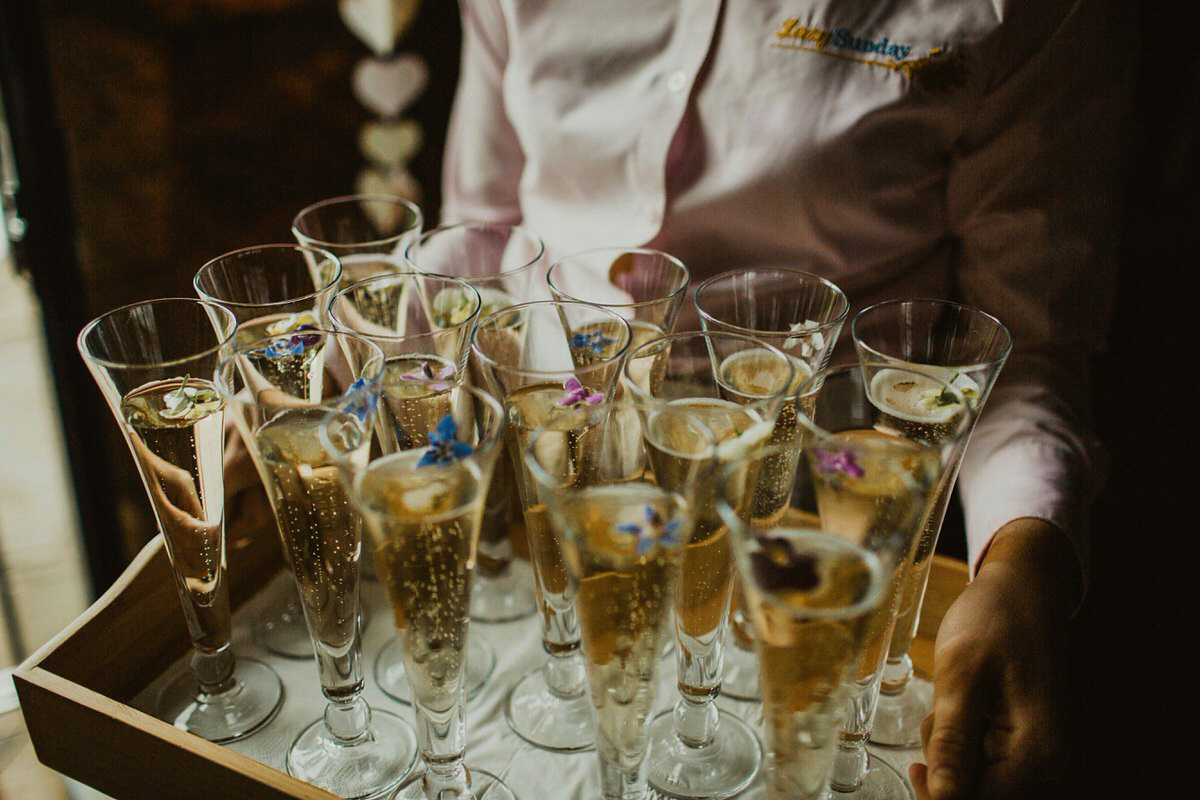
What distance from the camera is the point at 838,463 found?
673 millimetres

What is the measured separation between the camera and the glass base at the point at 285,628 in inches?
39.1

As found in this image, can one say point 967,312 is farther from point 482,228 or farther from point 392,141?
point 392,141

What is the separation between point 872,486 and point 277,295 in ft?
2.20

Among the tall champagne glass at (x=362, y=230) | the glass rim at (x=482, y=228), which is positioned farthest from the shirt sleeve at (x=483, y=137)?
the glass rim at (x=482, y=228)

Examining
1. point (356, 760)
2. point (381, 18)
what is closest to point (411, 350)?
point (356, 760)

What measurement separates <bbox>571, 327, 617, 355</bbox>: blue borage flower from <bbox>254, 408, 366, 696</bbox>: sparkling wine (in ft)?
0.79

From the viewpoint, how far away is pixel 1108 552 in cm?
166

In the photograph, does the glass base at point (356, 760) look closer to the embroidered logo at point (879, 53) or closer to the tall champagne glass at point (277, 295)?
the tall champagne glass at point (277, 295)

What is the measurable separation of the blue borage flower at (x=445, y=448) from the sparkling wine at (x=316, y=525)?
0.07m

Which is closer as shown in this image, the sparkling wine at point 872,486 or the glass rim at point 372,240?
the sparkling wine at point 872,486

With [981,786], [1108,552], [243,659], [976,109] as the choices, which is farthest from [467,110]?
[1108,552]

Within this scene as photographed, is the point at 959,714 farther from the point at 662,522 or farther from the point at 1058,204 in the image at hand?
the point at 1058,204

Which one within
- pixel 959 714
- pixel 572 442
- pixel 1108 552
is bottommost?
pixel 1108 552

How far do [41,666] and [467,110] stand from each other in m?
0.92
